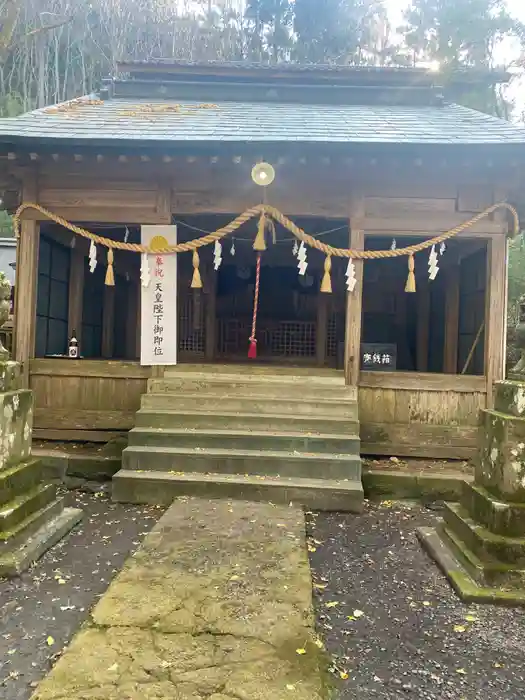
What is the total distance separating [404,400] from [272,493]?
7.86 feet

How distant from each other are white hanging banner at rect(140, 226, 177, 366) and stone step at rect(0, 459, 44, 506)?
97.7 inches

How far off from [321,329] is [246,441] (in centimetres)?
485

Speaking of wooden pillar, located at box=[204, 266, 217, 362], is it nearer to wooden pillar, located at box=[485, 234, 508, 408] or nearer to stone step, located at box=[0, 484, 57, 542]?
wooden pillar, located at box=[485, 234, 508, 408]

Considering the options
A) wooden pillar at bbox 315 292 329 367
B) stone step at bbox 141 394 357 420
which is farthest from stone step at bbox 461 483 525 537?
wooden pillar at bbox 315 292 329 367

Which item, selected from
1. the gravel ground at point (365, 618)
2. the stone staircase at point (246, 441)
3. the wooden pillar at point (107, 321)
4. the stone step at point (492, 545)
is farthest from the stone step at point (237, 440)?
the wooden pillar at point (107, 321)

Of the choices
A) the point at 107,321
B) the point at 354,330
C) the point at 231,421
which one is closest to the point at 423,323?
the point at 354,330

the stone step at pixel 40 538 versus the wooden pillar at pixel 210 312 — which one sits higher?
the wooden pillar at pixel 210 312

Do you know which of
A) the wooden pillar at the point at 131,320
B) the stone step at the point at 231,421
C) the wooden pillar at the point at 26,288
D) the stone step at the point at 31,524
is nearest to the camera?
the stone step at the point at 31,524

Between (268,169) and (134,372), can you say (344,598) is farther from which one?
(268,169)

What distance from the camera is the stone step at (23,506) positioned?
369 cm

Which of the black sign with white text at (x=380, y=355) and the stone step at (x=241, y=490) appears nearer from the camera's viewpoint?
the stone step at (x=241, y=490)

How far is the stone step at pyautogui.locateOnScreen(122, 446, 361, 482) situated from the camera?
17.7 feet

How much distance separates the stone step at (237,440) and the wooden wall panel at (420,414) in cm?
90

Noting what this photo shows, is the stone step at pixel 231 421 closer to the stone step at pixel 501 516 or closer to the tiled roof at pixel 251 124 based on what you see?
the stone step at pixel 501 516
